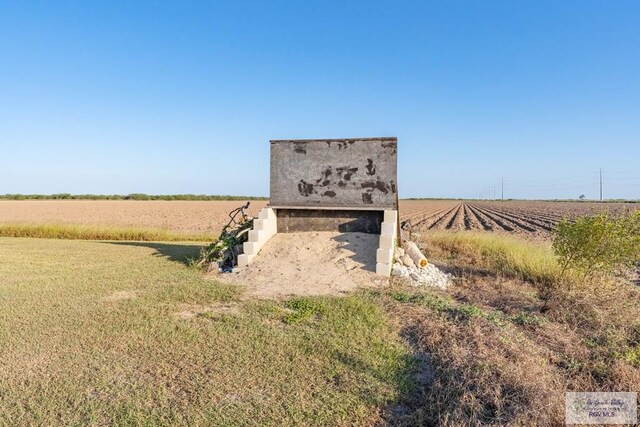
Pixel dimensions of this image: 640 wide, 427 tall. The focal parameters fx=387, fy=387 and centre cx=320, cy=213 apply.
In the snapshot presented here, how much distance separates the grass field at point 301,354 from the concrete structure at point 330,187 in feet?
9.03

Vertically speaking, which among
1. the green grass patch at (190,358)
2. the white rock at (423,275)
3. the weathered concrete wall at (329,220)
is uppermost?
the weathered concrete wall at (329,220)

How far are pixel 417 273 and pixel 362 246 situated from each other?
1421 millimetres

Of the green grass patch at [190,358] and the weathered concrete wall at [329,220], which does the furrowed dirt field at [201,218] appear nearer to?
the weathered concrete wall at [329,220]

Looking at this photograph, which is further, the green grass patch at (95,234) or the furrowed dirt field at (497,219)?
the furrowed dirt field at (497,219)

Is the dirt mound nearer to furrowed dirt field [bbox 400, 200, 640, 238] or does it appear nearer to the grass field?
the grass field

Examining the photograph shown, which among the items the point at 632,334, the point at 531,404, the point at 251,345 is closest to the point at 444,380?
the point at 531,404

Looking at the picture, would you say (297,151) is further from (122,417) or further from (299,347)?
(122,417)

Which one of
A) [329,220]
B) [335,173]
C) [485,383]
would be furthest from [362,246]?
[485,383]

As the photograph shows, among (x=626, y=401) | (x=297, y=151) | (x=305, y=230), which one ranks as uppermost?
(x=297, y=151)

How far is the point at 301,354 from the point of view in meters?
4.35

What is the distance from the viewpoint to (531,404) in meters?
3.20

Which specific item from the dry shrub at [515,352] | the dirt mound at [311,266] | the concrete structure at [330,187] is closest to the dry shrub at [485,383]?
the dry shrub at [515,352]

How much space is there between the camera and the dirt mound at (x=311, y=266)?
745 cm

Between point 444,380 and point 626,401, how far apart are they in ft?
5.21
